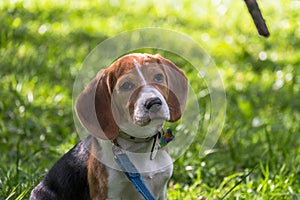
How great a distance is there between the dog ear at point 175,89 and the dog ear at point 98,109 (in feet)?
0.89

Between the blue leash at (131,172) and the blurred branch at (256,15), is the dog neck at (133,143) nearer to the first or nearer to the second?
the blue leash at (131,172)

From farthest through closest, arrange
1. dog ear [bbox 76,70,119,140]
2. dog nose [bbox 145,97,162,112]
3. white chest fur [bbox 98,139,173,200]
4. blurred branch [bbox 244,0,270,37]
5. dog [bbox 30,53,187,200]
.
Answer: white chest fur [bbox 98,139,173,200] < dog ear [bbox 76,70,119,140] < dog [bbox 30,53,187,200] < dog nose [bbox 145,97,162,112] < blurred branch [bbox 244,0,270,37]

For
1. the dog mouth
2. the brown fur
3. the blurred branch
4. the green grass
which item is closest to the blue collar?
the brown fur

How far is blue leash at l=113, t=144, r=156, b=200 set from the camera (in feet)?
11.7

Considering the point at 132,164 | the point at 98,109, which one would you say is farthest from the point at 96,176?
the point at 98,109

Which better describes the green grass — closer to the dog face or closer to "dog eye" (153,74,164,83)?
the dog face

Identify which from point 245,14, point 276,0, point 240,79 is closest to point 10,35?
point 240,79

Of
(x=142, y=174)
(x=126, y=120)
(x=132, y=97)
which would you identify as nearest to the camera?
(x=132, y=97)

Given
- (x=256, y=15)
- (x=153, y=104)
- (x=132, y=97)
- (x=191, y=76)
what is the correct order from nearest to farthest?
(x=256, y=15) < (x=153, y=104) < (x=132, y=97) < (x=191, y=76)

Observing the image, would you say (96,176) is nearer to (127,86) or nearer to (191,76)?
(127,86)

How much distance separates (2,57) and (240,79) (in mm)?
2285

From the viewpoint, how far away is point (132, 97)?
3.35m

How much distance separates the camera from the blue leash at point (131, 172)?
3559mm

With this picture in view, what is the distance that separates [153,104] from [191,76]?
3867mm
